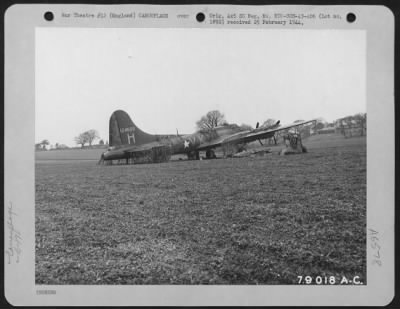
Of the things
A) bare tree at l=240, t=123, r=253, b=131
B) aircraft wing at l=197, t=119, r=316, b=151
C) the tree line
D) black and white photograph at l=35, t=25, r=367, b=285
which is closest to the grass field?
black and white photograph at l=35, t=25, r=367, b=285

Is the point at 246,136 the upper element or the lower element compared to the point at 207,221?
upper

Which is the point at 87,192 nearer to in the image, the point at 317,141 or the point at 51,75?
the point at 51,75

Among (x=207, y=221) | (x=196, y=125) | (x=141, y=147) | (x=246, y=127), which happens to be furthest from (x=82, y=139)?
(x=246, y=127)

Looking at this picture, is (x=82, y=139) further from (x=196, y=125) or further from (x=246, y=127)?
(x=246, y=127)

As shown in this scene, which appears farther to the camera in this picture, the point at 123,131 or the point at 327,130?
the point at 327,130

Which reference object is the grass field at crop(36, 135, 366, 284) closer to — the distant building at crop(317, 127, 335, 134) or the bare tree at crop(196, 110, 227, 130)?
the distant building at crop(317, 127, 335, 134)

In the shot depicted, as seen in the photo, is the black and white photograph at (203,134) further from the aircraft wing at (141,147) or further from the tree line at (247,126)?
the aircraft wing at (141,147)

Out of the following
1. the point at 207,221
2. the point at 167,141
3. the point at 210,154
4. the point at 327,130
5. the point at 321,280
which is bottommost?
the point at 321,280
